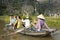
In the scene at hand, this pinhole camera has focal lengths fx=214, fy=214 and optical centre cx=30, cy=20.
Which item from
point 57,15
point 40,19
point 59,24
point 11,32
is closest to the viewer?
point 40,19

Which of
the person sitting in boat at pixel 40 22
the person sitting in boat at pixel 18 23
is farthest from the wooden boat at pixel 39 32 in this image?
the person sitting in boat at pixel 18 23

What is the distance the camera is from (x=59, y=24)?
46.2 ft

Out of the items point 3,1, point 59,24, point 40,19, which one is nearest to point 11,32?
point 40,19

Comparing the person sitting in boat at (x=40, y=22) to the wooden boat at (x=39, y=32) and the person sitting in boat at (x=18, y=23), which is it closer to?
the wooden boat at (x=39, y=32)

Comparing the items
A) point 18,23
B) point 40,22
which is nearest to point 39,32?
point 40,22

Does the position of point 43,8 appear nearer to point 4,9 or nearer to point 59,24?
point 4,9

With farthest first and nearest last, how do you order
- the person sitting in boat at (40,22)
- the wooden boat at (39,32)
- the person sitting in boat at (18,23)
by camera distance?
1. the person sitting in boat at (18,23)
2. the person sitting in boat at (40,22)
3. the wooden boat at (39,32)

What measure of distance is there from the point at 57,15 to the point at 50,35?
26.2ft

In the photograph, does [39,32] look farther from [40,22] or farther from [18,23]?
[18,23]

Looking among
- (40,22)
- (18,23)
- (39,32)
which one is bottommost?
(39,32)

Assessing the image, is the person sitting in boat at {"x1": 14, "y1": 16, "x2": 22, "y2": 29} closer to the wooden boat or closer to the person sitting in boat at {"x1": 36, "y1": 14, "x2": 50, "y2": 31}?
the wooden boat

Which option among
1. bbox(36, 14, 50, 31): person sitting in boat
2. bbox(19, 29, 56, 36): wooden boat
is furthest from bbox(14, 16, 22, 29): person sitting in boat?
bbox(36, 14, 50, 31): person sitting in boat

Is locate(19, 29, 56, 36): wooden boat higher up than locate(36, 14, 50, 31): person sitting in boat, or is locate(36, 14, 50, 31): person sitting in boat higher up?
locate(36, 14, 50, 31): person sitting in boat

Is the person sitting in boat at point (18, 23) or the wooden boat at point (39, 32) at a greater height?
the person sitting in boat at point (18, 23)
